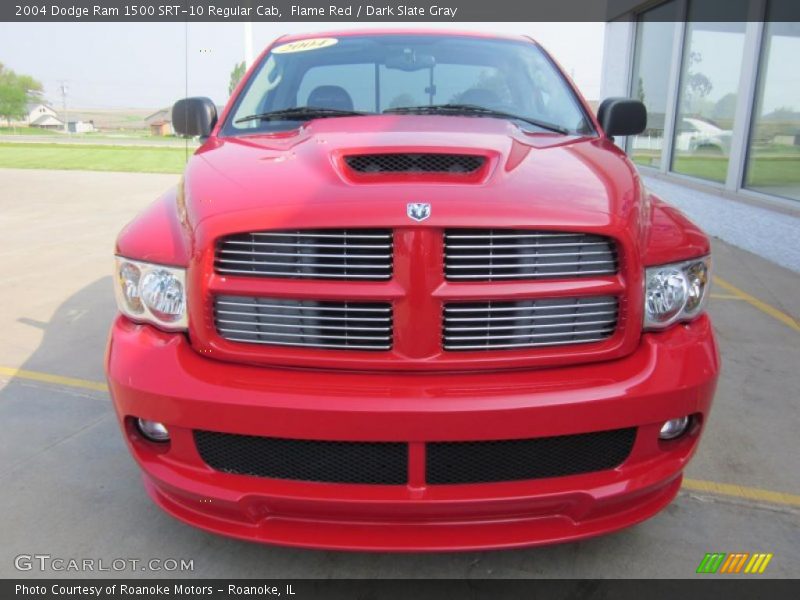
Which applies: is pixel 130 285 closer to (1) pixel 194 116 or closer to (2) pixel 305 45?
(1) pixel 194 116

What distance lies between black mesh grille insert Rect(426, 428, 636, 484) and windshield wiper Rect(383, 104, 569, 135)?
5.23 ft

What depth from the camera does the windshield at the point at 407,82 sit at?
3203 millimetres

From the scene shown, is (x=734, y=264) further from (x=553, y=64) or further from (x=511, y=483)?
(x=511, y=483)

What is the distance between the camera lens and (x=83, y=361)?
13.9 feet

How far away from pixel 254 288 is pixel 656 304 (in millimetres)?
1256

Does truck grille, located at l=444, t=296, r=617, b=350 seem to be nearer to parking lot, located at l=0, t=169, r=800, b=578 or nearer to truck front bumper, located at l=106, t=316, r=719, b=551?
truck front bumper, located at l=106, t=316, r=719, b=551

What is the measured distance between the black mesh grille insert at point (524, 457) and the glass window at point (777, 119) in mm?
6507

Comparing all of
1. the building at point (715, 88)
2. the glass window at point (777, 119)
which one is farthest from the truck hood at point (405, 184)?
the glass window at point (777, 119)

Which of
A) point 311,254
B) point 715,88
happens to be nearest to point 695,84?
point 715,88

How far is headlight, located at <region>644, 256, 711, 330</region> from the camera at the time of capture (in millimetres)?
2123

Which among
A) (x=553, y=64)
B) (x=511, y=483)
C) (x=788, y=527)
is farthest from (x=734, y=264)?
(x=511, y=483)

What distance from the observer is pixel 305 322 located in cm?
201

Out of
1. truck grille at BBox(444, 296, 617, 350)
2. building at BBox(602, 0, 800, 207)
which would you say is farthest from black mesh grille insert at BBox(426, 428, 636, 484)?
building at BBox(602, 0, 800, 207)

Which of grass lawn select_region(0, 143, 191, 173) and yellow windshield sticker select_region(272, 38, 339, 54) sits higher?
yellow windshield sticker select_region(272, 38, 339, 54)
